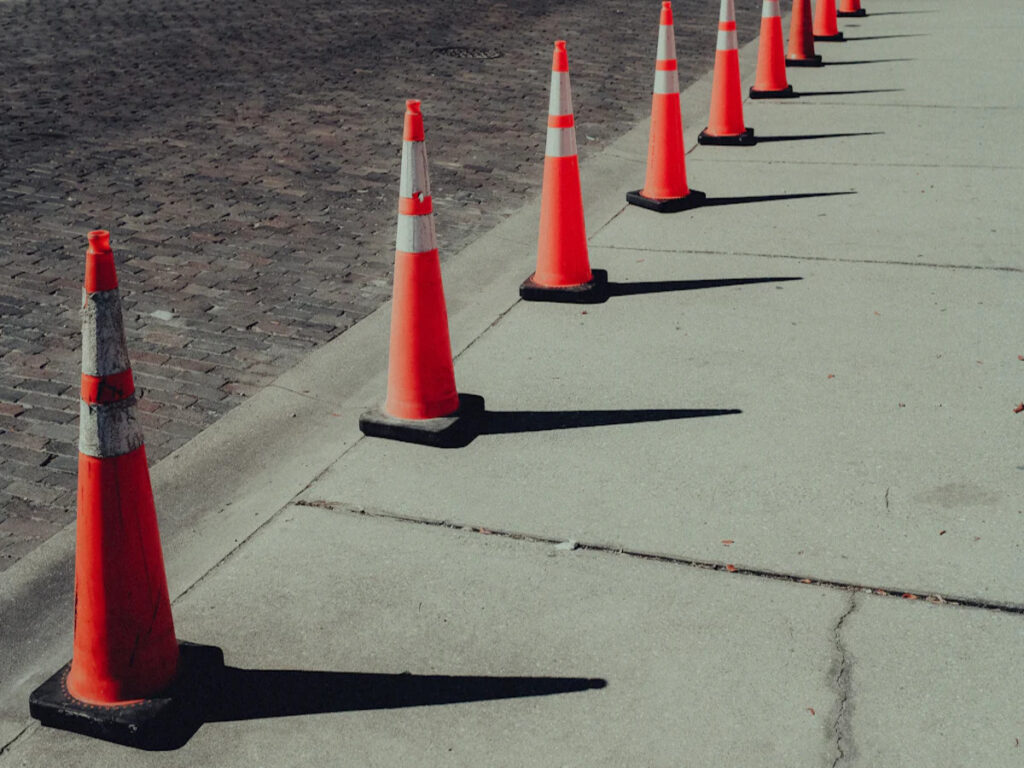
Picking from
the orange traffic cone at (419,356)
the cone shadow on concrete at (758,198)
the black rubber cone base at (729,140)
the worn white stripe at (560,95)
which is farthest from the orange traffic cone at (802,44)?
the orange traffic cone at (419,356)

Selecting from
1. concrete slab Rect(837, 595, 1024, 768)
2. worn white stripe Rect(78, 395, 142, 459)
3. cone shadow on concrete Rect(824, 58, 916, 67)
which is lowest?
concrete slab Rect(837, 595, 1024, 768)

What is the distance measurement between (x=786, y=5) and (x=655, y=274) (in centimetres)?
1084

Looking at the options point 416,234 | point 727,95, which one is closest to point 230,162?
point 727,95

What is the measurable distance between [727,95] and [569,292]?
3.26 meters

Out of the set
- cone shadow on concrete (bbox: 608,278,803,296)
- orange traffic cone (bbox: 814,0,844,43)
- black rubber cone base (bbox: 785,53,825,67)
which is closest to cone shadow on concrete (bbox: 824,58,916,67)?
black rubber cone base (bbox: 785,53,825,67)

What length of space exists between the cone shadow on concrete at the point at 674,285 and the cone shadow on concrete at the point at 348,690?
2845mm

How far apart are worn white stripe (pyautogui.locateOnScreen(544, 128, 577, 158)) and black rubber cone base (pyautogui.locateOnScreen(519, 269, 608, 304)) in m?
0.56

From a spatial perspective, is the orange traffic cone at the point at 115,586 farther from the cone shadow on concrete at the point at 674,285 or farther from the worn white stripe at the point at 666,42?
the worn white stripe at the point at 666,42

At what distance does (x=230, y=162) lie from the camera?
25.7 feet

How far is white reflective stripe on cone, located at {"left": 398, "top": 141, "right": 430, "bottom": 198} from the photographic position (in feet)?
12.8

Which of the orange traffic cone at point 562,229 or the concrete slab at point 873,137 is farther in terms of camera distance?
the concrete slab at point 873,137

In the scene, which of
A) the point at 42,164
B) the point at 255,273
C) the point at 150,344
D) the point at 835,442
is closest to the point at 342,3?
the point at 42,164

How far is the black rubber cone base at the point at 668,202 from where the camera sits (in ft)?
21.9

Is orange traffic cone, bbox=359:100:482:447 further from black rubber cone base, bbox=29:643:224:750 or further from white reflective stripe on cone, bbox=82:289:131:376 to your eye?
white reflective stripe on cone, bbox=82:289:131:376
